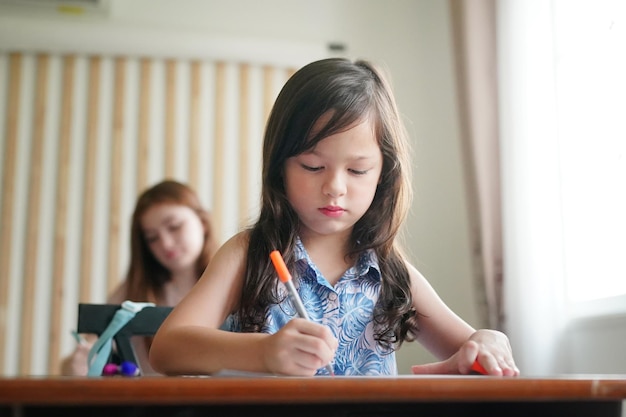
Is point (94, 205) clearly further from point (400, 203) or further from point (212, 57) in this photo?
point (400, 203)

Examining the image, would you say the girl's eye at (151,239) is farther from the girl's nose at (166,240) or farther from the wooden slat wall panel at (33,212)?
the wooden slat wall panel at (33,212)

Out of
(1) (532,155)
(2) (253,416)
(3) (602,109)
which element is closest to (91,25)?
(1) (532,155)

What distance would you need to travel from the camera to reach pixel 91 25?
2674 millimetres

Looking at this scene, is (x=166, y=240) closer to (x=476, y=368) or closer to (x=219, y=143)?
(x=219, y=143)

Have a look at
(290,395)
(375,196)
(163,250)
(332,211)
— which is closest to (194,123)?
(163,250)

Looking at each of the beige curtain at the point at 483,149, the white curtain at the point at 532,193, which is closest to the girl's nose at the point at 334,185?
the white curtain at the point at 532,193

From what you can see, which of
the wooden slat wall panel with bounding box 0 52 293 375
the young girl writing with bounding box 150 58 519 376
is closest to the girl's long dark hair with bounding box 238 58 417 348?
the young girl writing with bounding box 150 58 519 376

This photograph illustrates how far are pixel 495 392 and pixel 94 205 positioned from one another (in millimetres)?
2321

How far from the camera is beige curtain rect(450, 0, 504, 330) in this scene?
6.93 feet

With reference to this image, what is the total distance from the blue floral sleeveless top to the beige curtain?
1129 mm

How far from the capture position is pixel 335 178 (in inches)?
36.9

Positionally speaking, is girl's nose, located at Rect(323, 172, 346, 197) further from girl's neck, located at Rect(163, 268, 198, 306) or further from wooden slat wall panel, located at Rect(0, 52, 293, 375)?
wooden slat wall panel, located at Rect(0, 52, 293, 375)

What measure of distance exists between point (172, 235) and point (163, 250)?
0.05 meters

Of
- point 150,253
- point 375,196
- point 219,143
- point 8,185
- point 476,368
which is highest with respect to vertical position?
point 219,143
